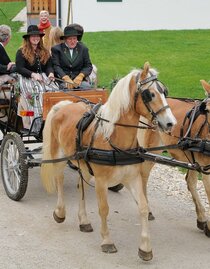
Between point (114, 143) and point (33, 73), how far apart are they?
274 centimetres

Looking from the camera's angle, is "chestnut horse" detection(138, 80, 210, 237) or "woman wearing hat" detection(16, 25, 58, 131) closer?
"chestnut horse" detection(138, 80, 210, 237)

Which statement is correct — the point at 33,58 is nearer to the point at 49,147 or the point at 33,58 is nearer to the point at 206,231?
the point at 49,147

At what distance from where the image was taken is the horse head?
5.58 metres

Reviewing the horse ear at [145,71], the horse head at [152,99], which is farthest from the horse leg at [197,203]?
the horse ear at [145,71]

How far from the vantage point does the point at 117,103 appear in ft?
19.3

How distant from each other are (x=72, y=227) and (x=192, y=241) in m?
1.42

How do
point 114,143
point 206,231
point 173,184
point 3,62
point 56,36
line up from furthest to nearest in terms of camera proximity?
point 56,36 → point 3,62 → point 173,184 → point 206,231 → point 114,143

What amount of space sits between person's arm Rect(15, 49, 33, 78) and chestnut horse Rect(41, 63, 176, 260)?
1.60 m

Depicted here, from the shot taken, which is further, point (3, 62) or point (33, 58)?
point (3, 62)

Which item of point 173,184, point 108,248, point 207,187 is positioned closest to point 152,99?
point 207,187

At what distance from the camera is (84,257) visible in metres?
6.15

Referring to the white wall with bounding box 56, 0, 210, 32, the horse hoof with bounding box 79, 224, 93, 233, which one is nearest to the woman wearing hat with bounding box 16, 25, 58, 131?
the horse hoof with bounding box 79, 224, 93, 233

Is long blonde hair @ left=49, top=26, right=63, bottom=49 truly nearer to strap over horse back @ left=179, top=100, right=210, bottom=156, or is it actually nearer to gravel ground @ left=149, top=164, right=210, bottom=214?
gravel ground @ left=149, top=164, right=210, bottom=214

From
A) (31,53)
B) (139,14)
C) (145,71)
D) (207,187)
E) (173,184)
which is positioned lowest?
(173,184)
